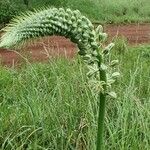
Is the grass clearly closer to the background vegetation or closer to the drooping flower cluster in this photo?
the drooping flower cluster

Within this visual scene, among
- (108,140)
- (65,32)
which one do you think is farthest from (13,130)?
(65,32)

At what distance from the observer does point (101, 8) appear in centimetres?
1459

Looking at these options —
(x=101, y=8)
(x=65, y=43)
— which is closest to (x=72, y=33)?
(x=65, y=43)

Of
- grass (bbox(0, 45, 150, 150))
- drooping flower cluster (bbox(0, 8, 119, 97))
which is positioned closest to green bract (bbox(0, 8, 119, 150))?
drooping flower cluster (bbox(0, 8, 119, 97))

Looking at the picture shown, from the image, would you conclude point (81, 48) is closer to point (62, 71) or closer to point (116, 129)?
point (116, 129)

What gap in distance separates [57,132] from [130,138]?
53 centimetres

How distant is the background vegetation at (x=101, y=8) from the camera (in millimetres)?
12758

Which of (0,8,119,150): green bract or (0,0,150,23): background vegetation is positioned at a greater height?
(0,8,119,150): green bract

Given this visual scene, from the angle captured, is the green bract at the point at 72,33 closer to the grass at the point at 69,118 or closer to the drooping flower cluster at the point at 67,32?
the drooping flower cluster at the point at 67,32

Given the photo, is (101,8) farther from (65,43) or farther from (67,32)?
(67,32)

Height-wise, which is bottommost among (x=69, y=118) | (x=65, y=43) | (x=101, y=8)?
(x=65, y=43)

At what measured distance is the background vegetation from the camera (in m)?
12.8

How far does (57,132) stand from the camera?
399cm

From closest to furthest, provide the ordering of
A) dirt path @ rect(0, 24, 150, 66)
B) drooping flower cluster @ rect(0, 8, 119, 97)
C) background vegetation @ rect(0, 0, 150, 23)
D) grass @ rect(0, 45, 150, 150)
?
drooping flower cluster @ rect(0, 8, 119, 97)
grass @ rect(0, 45, 150, 150)
dirt path @ rect(0, 24, 150, 66)
background vegetation @ rect(0, 0, 150, 23)
